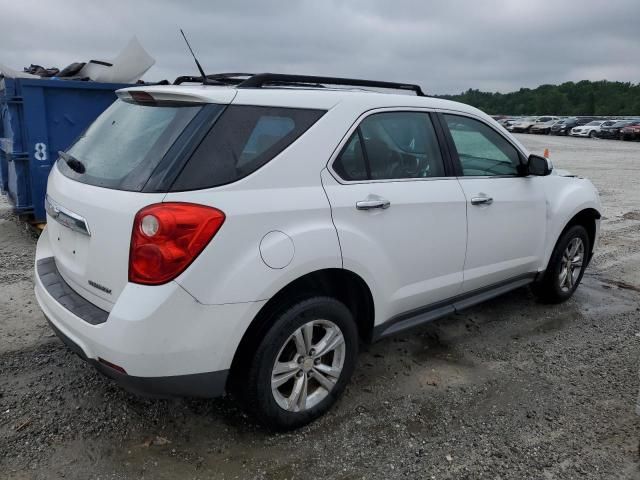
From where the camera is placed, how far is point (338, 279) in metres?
2.92

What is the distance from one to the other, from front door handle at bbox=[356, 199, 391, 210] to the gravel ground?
45.4 inches

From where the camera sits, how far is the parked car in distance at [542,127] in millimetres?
50388

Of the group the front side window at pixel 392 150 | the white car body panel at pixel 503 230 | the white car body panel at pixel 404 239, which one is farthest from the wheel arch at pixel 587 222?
the front side window at pixel 392 150

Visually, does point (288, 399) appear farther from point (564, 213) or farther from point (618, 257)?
point (618, 257)

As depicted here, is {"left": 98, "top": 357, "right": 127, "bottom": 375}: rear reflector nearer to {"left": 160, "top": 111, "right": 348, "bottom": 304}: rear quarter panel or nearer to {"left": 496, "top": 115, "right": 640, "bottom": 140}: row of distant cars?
{"left": 160, "top": 111, "right": 348, "bottom": 304}: rear quarter panel

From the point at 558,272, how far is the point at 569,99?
105679 millimetres

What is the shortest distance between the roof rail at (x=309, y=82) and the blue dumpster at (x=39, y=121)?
364 centimetres

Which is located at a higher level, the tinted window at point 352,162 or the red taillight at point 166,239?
the tinted window at point 352,162

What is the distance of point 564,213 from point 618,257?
2626mm

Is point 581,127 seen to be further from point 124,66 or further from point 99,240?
point 99,240

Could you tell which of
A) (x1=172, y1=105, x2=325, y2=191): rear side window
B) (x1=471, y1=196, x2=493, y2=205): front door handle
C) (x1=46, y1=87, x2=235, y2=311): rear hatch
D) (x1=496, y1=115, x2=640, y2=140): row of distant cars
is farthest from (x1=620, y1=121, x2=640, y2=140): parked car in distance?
(x1=46, y1=87, x2=235, y2=311): rear hatch

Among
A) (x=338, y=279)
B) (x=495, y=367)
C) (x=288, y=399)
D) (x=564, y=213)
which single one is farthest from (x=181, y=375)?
(x=564, y=213)

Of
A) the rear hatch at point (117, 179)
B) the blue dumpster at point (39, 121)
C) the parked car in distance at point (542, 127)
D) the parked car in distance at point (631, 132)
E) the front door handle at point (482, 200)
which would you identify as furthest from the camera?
the parked car in distance at point (542, 127)

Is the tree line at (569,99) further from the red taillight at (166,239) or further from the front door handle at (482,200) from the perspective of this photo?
the red taillight at (166,239)
